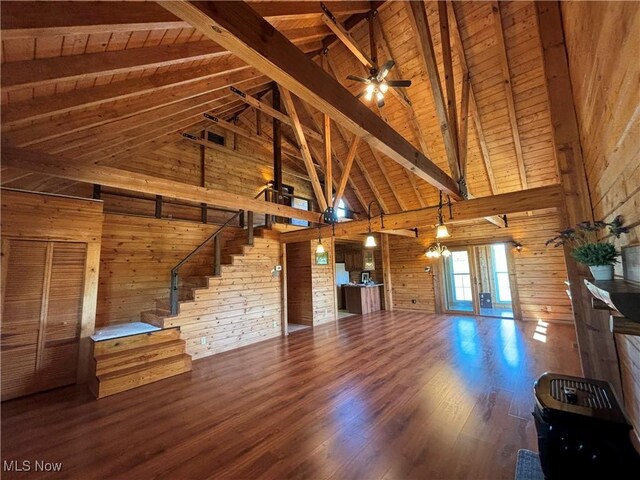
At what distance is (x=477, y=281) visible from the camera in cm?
833

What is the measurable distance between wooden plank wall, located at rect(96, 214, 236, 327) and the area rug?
20.4 ft

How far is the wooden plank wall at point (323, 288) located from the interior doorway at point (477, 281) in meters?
3.82

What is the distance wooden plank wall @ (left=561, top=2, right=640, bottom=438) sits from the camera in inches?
53.6

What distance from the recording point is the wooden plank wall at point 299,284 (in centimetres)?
742

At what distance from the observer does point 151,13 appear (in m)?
2.02

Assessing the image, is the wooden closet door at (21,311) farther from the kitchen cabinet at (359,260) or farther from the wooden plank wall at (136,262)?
the kitchen cabinet at (359,260)

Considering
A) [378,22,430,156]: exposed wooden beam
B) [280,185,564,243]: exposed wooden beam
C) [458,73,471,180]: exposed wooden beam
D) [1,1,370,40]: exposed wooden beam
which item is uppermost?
[378,22,430,156]: exposed wooden beam

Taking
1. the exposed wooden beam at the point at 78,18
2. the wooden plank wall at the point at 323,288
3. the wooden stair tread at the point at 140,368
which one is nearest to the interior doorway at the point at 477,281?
the wooden plank wall at the point at 323,288

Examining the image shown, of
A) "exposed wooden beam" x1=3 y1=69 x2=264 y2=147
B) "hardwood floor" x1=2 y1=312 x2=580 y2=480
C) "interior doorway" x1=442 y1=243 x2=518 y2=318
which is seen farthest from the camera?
"interior doorway" x1=442 y1=243 x2=518 y2=318

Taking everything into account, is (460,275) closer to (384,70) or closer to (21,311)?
(384,70)

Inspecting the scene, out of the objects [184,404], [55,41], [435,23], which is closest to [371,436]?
[184,404]

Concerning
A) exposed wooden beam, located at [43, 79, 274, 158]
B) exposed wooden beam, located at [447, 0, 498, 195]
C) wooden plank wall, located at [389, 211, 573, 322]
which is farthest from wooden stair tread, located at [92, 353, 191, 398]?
wooden plank wall, located at [389, 211, 573, 322]

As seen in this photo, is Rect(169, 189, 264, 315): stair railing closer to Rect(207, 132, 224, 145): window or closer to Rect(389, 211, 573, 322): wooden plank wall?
Rect(207, 132, 224, 145): window

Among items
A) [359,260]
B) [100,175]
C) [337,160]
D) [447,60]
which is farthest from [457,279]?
[100,175]
